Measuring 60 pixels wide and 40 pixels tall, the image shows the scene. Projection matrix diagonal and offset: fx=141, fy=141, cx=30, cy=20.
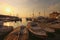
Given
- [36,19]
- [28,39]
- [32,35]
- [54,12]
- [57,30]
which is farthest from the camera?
[36,19]

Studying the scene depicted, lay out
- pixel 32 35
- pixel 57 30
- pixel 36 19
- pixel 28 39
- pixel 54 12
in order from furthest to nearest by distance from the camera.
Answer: pixel 36 19 < pixel 54 12 < pixel 57 30 < pixel 32 35 < pixel 28 39

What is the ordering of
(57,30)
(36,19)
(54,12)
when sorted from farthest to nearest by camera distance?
(36,19)
(54,12)
(57,30)

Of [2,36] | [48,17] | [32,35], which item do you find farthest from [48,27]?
[2,36]

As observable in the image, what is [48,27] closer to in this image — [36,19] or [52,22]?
[52,22]

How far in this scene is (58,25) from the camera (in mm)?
4449

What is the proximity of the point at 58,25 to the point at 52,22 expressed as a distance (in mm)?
319

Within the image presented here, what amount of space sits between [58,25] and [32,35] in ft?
3.42

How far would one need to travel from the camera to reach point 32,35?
3867mm

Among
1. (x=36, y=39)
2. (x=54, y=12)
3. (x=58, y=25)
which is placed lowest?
(x=36, y=39)

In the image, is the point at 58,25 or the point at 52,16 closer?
the point at 58,25

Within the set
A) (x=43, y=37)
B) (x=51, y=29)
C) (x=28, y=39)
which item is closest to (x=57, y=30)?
(x=51, y=29)

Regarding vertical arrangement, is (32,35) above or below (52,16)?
below

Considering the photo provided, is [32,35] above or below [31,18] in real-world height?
below

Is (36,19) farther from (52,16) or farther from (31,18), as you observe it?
(52,16)
